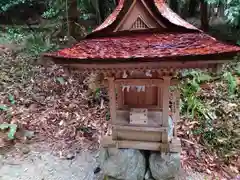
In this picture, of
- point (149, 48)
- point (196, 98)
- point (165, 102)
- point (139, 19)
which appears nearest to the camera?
point (149, 48)

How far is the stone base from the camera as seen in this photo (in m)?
3.67

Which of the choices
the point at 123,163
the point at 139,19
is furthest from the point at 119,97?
the point at 139,19

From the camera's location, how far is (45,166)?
187 inches

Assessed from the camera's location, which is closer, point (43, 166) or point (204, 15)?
point (43, 166)

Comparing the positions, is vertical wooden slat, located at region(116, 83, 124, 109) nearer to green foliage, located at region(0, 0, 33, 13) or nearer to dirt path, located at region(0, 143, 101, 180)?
dirt path, located at region(0, 143, 101, 180)

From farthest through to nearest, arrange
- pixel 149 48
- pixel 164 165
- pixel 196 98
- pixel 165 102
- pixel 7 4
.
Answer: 1. pixel 7 4
2. pixel 196 98
3. pixel 164 165
4. pixel 165 102
5. pixel 149 48

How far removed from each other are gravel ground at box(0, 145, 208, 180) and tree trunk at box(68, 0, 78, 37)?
466 centimetres

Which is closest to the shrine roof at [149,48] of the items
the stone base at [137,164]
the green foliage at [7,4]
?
the stone base at [137,164]

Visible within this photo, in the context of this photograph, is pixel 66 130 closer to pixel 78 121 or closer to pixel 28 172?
pixel 78 121

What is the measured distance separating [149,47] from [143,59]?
0.26m

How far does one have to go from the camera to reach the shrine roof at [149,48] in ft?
8.00

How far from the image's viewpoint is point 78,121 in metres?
5.93

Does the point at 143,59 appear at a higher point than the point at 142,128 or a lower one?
higher

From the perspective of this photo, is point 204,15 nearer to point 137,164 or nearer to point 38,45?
point 38,45
